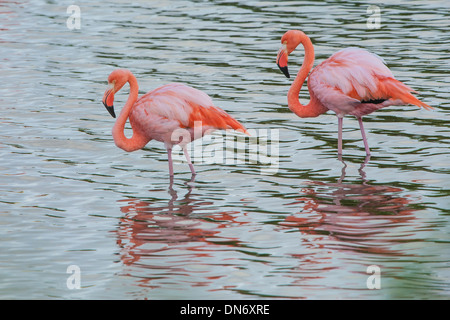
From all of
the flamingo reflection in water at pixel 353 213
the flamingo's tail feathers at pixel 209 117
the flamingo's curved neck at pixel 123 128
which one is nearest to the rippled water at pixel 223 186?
the flamingo reflection in water at pixel 353 213

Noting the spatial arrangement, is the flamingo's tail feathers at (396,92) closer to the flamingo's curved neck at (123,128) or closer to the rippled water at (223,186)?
the rippled water at (223,186)

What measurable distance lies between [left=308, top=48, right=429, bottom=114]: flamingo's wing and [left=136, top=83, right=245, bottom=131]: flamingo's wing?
925mm

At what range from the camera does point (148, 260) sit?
17.7ft

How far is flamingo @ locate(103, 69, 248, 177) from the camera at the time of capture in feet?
23.2

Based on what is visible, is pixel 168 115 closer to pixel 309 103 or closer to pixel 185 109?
pixel 185 109

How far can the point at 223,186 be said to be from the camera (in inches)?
284

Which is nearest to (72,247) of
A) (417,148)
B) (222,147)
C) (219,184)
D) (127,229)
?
(127,229)

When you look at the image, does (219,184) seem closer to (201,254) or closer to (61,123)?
(201,254)

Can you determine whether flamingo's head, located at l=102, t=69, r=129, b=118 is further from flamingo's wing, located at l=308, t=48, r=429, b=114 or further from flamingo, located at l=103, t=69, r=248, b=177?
flamingo's wing, located at l=308, t=48, r=429, b=114

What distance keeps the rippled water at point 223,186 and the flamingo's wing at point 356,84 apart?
0.59 meters

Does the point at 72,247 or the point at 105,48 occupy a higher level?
the point at 105,48

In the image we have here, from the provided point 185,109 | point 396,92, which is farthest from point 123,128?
point 396,92
